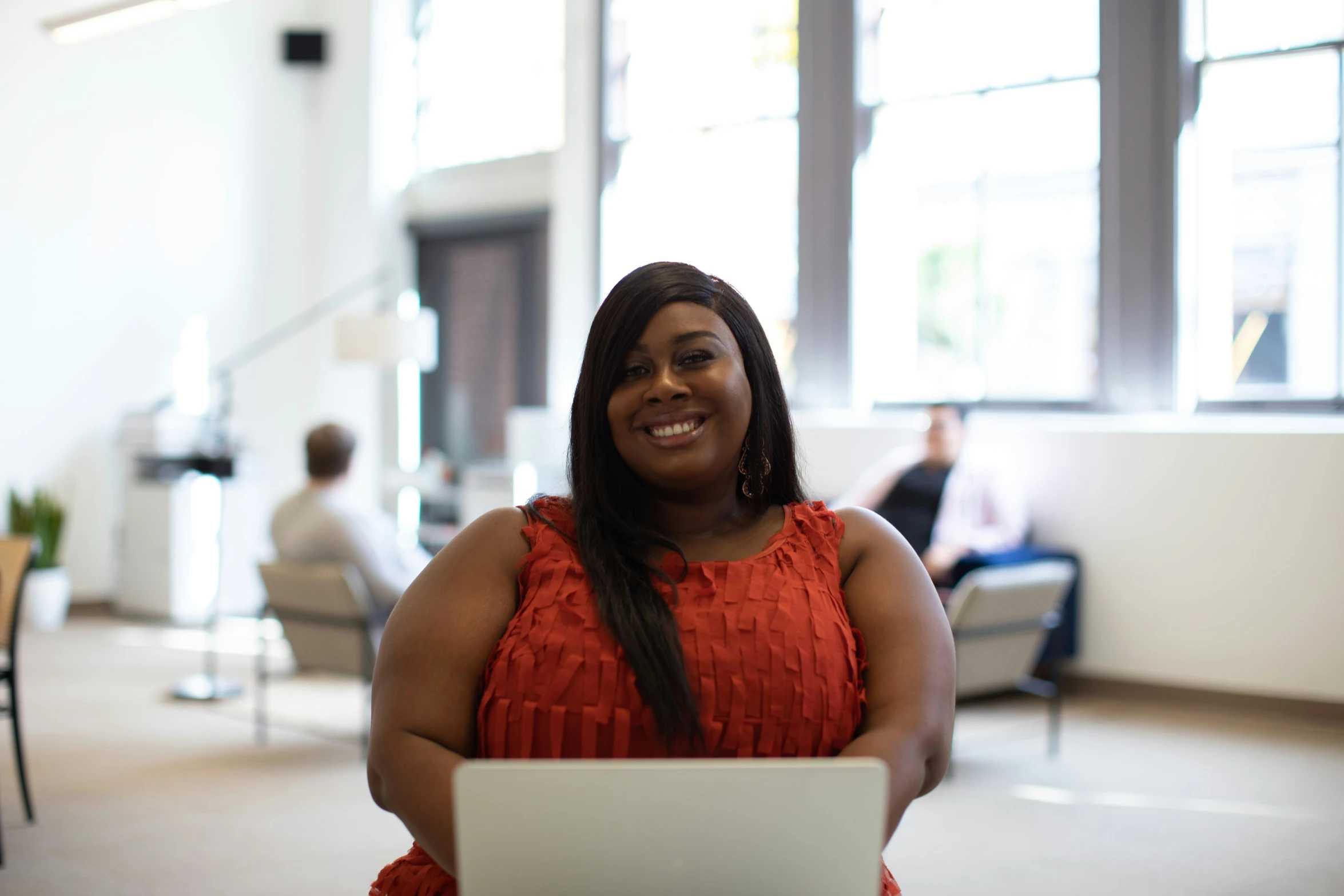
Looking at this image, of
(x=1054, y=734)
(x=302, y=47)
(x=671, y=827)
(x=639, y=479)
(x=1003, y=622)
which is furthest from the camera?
(x=302, y=47)

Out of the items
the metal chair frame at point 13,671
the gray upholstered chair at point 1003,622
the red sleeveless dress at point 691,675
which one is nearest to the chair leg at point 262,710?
the metal chair frame at point 13,671

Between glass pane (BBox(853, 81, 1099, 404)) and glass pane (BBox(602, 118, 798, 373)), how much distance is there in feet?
1.82

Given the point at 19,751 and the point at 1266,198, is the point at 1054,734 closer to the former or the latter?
the point at 1266,198

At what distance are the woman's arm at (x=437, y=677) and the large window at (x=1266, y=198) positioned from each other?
5213 millimetres

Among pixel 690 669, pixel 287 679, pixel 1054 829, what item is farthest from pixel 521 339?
pixel 690 669

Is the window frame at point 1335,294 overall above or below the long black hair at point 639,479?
above

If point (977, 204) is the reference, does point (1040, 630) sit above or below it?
below

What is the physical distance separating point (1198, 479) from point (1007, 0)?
2.73m

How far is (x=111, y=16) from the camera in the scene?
22.8ft

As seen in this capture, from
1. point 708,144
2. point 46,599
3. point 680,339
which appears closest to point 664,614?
point 680,339

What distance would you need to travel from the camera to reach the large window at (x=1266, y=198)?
18.1 feet

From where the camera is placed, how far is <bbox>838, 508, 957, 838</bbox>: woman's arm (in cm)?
129

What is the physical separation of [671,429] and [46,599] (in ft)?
23.3

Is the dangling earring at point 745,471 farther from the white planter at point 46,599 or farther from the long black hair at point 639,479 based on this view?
the white planter at point 46,599
